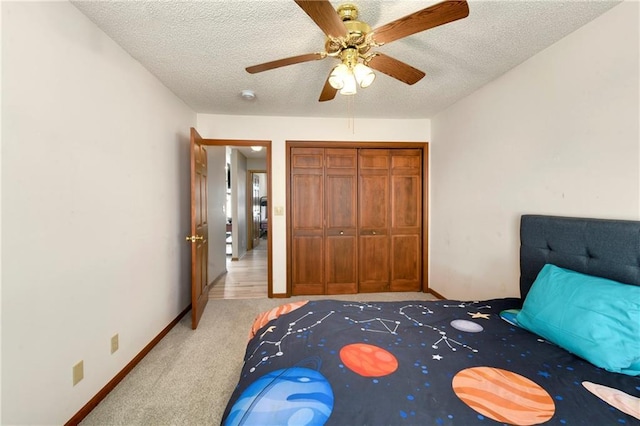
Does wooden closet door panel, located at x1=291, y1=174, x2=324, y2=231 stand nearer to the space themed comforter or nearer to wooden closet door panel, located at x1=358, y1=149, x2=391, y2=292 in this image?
wooden closet door panel, located at x1=358, y1=149, x2=391, y2=292

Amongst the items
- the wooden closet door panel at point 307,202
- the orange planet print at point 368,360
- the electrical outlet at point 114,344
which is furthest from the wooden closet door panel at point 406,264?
the electrical outlet at point 114,344

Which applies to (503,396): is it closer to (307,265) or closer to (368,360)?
(368,360)

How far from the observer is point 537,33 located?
5.90 ft

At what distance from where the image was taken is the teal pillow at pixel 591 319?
3.56 ft

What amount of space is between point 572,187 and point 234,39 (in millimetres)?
2549

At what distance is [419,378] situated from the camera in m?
1.02

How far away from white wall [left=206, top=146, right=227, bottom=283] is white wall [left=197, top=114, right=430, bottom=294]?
0.73 m

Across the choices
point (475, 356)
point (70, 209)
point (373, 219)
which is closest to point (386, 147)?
point (373, 219)

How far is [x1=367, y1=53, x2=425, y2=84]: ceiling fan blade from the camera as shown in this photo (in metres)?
1.64

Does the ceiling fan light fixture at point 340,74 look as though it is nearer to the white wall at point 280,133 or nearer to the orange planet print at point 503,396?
the orange planet print at point 503,396

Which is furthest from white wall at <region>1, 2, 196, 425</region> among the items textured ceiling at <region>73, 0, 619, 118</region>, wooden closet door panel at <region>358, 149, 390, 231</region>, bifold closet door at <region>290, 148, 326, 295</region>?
wooden closet door panel at <region>358, 149, 390, 231</region>

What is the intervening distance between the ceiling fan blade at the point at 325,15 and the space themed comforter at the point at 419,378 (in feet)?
5.03

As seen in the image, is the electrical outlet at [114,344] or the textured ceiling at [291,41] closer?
the textured ceiling at [291,41]

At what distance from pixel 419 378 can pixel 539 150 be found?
1997 millimetres
